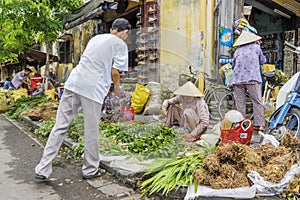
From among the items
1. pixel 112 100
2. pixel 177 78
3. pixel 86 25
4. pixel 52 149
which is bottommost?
pixel 52 149

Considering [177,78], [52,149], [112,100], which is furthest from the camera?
[177,78]

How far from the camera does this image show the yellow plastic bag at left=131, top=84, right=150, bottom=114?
24.7ft

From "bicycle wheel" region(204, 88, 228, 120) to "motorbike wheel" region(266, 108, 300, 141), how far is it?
2.36m

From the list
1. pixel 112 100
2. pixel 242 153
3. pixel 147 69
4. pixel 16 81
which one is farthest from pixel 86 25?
pixel 242 153

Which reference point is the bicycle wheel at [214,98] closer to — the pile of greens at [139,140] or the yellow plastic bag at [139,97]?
the yellow plastic bag at [139,97]

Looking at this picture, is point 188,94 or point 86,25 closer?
point 188,94

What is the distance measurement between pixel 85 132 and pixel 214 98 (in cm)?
400

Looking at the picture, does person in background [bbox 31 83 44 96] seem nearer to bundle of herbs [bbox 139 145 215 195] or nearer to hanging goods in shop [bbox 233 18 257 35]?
hanging goods in shop [bbox 233 18 257 35]

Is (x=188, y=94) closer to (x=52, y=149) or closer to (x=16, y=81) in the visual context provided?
(x=52, y=149)

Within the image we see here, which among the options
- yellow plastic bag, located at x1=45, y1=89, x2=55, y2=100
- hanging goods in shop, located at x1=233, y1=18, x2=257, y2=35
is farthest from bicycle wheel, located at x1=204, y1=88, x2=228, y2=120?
yellow plastic bag, located at x1=45, y1=89, x2=55, y2=100

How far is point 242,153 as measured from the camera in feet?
9.78

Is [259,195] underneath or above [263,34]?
underneath

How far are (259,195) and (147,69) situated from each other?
6127mm

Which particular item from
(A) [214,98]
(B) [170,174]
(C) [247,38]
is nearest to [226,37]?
(A) [214,98]
